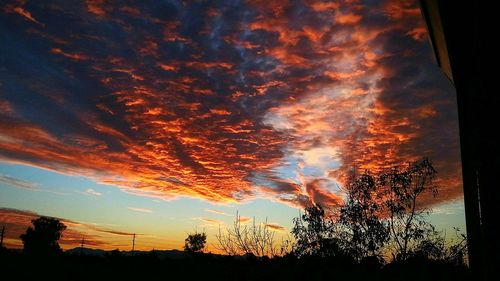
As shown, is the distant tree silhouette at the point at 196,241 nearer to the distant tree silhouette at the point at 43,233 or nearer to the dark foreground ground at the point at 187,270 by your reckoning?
the distant tree silhouette at the point at 43,233

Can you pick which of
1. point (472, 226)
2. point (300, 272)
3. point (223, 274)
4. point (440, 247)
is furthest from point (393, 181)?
point (472, 226)

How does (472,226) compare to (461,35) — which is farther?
(472,226)

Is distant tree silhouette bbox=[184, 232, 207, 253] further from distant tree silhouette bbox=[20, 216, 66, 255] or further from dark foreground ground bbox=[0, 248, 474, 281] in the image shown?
dark foreground ground bbox=[0, 248, 474, 281]

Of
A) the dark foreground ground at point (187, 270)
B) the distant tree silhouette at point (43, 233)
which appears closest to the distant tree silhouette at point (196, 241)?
the distant tree silhouette at point (43, 233)

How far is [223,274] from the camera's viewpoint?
474 inches

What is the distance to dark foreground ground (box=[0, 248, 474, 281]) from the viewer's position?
38.2 ft

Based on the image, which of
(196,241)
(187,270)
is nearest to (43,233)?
(196,241)

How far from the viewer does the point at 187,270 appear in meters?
13.4

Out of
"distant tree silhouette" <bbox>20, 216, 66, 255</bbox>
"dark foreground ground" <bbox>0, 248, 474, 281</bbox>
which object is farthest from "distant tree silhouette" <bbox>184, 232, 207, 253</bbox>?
"dark foreground ground" <bbox>0, 248, 474, 281</bbox>

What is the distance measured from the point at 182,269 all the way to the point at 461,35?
513 inches

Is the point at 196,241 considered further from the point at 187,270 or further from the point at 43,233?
the point at 187,270

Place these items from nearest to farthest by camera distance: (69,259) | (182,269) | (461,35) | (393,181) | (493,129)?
(493,129), (461,35), (182,269), (69,259), (393,181)

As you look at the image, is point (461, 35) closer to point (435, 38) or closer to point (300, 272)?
point (435, 38)

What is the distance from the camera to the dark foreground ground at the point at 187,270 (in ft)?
38.2
